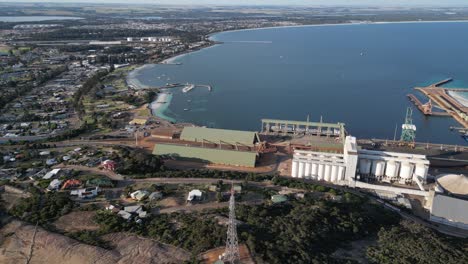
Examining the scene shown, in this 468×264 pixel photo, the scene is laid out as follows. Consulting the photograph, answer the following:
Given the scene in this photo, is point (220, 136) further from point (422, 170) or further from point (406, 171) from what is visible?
point (422, 170)

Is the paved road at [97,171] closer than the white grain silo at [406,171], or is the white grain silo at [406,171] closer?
the paved road at [97,171]

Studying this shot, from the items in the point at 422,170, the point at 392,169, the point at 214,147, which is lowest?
the point at 214,147

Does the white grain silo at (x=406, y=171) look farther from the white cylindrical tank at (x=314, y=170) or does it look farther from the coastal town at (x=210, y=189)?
the white cylindrical tank at (x=314, y=170)

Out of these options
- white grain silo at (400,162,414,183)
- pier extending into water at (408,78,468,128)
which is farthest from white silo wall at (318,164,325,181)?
pier extending into water at (408,78,468,128)

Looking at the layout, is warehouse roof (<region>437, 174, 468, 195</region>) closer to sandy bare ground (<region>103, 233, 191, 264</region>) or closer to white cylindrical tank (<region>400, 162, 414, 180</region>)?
white cylindrical tank (<region>400, 162, 414, 180</region>)

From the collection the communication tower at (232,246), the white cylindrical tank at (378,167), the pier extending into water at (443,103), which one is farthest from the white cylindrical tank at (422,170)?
the pier extending into water at (443,103)

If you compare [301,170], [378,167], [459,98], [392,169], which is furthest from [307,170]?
[459,98]
